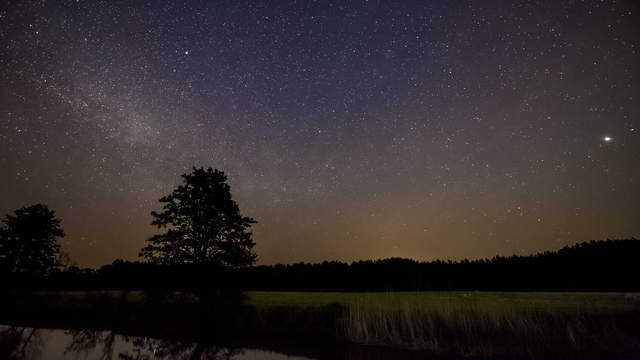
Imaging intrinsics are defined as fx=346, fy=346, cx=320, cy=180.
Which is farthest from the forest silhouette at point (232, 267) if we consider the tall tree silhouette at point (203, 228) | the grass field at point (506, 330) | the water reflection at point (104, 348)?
the grass field at point (506, 330)

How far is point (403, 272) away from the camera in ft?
149

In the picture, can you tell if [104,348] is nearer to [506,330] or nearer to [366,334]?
[366,334]

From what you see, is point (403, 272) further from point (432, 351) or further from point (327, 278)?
point (432, 351)

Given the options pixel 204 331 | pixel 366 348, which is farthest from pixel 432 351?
pixel 204 331

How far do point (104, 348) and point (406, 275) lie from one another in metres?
36.5

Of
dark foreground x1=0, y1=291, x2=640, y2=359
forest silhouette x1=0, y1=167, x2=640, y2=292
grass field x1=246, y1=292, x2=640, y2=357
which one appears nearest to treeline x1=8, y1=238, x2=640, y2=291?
forest silhouette x1=0, y1=167, x2=640, y2=292

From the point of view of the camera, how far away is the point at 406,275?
148 feet

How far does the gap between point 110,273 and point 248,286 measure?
63.9 feet

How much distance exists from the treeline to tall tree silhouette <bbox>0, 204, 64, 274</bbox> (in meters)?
2.52

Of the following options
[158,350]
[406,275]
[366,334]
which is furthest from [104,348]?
[406,275]

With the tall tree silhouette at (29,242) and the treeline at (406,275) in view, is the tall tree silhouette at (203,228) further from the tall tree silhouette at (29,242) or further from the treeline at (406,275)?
the tall tree silhouette at (29,242)

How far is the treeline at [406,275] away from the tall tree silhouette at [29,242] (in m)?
2.52

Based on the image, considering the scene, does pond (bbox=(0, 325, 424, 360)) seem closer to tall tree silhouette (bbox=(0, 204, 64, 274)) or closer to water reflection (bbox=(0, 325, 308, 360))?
water reflection (bbox=(0, 325, 308, 360))

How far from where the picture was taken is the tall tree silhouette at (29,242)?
146ft
